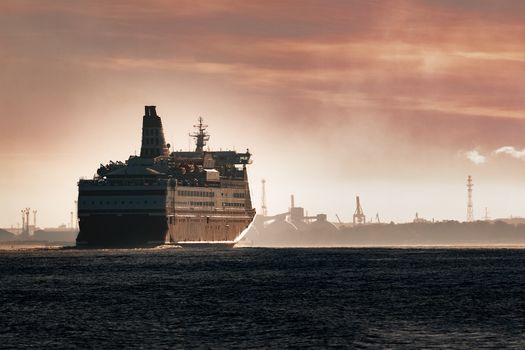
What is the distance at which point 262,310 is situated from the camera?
102625 millimetres

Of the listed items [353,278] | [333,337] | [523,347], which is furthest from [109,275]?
[523,347]

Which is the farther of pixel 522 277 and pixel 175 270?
pixel 175 270

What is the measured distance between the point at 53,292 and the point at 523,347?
64.5 meters

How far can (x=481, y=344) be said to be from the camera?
253ft

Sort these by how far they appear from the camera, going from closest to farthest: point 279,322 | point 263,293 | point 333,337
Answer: point 333,337, point 279,322, point 263,293

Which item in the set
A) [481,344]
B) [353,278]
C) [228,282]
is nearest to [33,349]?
[481,344]

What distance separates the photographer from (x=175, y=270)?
6978 inches

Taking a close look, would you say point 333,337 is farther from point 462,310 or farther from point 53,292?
point 53,292

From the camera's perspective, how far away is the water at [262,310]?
8062 centimetres

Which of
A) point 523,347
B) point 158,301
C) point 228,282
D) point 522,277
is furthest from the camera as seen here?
point 522,277

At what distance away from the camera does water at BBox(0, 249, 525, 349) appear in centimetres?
8062

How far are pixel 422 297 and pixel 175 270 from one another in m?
66.4

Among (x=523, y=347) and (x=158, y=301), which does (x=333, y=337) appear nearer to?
(x=523, y=347)

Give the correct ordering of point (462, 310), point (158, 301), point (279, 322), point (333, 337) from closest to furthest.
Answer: point (333, 337), point (279, 322), point (462, 310), point (158, 301)
